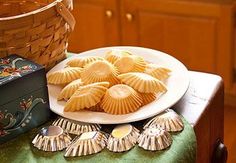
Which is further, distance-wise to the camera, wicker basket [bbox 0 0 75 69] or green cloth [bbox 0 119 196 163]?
wicker basket [bbox 0 0 75 69]

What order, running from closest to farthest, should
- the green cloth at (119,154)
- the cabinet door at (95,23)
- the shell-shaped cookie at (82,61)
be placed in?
the green cloth at (119,154) < the shell-shaped cookie at (82,61) < the cabinet door at (95,23)

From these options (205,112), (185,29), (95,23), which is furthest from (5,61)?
(95,23)

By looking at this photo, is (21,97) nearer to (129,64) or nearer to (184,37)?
(129,64)

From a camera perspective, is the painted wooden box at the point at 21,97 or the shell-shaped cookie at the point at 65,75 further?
the shell-shaped cookie at the point at 65,75

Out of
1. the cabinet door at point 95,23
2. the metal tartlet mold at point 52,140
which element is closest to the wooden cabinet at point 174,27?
the cabinet door at point 95,23

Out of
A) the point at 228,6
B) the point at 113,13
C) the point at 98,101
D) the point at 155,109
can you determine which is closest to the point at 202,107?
the point at 155,109

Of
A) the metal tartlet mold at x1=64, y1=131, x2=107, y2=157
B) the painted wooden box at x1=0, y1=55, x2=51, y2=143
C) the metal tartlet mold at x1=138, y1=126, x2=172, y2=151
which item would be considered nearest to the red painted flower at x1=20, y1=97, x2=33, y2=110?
the painted wooden box at x1=0, y1=55, x2=51, y2=143

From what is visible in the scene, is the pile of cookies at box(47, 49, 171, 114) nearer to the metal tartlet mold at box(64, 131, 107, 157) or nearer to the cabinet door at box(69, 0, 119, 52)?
the metal tartlet mold at box(64, 131, 107, 157)

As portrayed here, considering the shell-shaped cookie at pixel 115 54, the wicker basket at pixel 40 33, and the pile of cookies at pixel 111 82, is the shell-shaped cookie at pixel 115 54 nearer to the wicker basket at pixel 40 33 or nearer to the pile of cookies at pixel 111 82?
the pile of cookies at pixel 111 82
